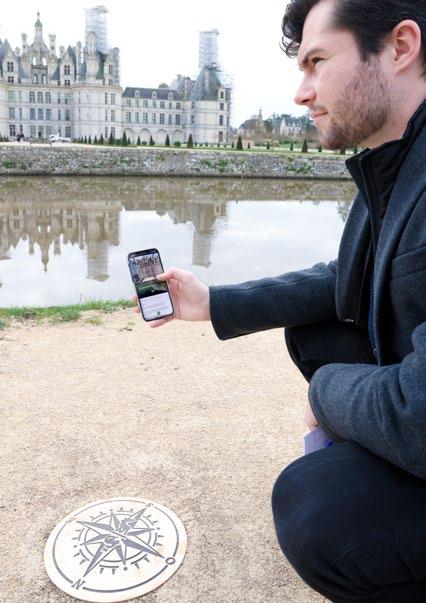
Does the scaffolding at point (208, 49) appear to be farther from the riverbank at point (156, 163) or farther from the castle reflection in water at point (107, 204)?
the castle reflection in water at point (107, 204)

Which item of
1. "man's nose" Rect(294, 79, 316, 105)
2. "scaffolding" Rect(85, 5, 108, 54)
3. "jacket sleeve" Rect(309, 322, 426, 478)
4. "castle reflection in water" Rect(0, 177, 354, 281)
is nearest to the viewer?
"jacket sleeve" Rect(309, 322, 426, 478)

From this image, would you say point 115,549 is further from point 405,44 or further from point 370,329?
point 405,44

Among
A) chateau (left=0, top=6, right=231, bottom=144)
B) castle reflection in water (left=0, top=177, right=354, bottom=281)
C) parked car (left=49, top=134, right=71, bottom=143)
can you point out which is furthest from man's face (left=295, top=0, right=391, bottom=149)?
chateau (left=0, top=6, right=231, bottom=144)

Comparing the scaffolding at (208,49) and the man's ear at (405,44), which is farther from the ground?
the scaffolding at (208,49)

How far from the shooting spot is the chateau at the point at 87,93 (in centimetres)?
5409

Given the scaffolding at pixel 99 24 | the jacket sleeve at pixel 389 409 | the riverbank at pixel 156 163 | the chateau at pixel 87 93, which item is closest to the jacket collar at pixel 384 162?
the jacket sleeve at pixel 389 409

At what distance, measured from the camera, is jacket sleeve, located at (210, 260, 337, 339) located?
7.10 feet

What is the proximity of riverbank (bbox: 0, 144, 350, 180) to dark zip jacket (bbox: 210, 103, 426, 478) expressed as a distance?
22054 mm

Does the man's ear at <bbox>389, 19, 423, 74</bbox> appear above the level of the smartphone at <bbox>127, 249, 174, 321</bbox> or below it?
above

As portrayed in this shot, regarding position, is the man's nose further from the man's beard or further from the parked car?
the parked car

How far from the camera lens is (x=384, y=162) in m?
1.56

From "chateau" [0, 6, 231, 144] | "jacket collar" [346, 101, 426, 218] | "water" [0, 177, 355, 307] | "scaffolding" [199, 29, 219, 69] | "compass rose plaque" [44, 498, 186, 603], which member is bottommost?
"compass rose plaque" [44, 498, 186, 603]

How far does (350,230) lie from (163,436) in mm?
1420

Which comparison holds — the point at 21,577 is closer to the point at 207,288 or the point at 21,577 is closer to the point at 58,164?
the point at 207,288
